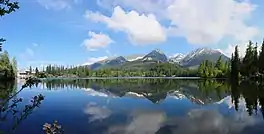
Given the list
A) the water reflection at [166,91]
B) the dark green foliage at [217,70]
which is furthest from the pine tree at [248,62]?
the dark green foliage at [217,70]

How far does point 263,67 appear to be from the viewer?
113250 mm

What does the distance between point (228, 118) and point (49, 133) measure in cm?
2877

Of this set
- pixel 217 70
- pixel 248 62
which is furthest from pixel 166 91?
pixel 217 70

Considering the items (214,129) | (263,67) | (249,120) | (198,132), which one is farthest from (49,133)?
(263,67)

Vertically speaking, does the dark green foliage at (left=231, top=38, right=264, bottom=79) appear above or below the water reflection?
above

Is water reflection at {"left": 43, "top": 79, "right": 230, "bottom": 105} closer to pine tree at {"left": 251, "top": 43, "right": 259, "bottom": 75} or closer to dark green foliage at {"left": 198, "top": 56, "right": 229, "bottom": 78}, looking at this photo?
pine tree at {"left": 251, "top": 43, "right": 259, "bottom": 75}

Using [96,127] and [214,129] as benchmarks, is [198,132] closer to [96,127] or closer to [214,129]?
[214,129]

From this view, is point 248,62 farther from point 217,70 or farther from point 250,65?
point 217,70

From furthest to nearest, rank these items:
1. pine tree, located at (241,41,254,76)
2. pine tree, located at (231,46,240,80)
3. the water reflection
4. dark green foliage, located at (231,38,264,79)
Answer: pine tree, located at (231,46,240,80)
pine tree, located at (241,41,254,76)
dark green foliage, located at (231,38,264,79)
the water reflection

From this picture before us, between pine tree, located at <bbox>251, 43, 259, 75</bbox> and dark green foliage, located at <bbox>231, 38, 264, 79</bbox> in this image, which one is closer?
dark green foliage, located at <bbox>231, 38, 264, 79</bbox>

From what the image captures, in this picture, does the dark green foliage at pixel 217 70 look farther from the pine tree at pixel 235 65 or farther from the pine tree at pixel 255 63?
the pine tree at pixel 255 63

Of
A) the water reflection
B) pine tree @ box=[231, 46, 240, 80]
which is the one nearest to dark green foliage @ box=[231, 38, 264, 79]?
pine tree @ box=[231, 46, 240, 80]

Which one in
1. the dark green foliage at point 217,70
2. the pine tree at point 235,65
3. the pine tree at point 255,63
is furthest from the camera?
the dark green foliage at point 217,70

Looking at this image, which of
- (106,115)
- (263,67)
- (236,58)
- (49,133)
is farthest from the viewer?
(236,58)
